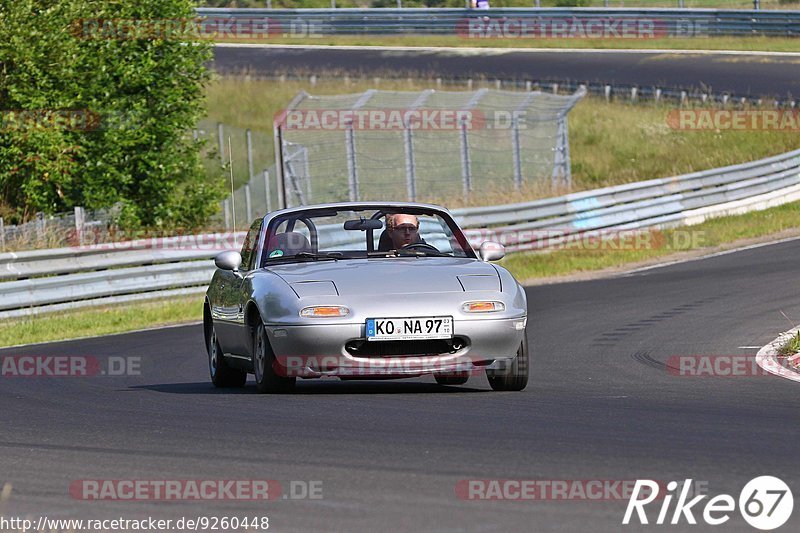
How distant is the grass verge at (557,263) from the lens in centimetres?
1809

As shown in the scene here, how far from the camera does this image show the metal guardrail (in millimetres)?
48812

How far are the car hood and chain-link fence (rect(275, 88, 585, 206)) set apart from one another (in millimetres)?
14892

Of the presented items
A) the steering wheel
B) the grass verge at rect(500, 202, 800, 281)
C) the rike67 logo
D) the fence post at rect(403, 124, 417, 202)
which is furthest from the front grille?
the fence post at rect(403, 124, 417, 202)

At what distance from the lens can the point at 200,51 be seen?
26.7 meters

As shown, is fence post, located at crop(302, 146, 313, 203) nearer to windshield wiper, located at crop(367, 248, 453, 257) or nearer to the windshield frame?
the windshield frame

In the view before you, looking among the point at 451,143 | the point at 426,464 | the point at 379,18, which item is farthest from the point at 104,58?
the point at 379,18

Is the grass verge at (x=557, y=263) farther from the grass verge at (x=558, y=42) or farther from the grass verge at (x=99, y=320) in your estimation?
the grass verge at (x=558, y=42)

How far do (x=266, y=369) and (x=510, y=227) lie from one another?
1533 cm

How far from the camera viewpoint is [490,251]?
10.3 metres

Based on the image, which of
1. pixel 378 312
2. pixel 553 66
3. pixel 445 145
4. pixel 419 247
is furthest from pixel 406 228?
pixel 553 66

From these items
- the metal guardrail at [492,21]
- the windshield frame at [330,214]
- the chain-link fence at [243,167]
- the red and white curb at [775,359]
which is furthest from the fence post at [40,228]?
the metal guardrail at [492,21]

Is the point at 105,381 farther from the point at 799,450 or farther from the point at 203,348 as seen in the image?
the point at 799,450

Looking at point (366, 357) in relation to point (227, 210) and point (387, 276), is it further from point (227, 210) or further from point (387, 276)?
point (227, 210)

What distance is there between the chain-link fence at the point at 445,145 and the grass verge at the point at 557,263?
120 inches
